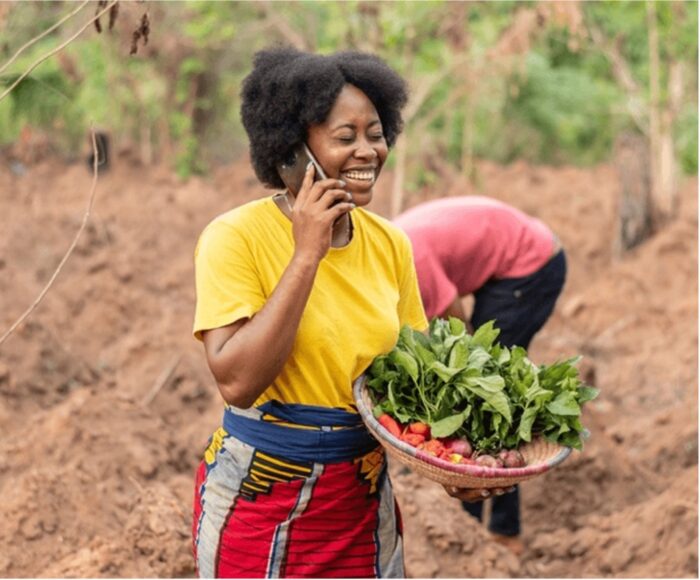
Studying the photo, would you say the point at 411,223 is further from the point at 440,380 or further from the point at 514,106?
the point at 514,106

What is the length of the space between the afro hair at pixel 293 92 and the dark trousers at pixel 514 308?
2.01 metres

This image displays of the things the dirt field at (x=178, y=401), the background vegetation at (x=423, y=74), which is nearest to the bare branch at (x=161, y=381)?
the dirt field at (x=178, y=401)

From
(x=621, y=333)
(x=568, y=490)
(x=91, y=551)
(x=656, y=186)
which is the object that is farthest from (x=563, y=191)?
(x=91, y=551)

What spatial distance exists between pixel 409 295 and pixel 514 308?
71.3 inches

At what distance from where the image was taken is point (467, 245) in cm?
451

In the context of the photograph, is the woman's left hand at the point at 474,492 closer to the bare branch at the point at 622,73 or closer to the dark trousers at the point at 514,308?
the dark trousers at the point at 514,308

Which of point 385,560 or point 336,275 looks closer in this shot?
point 336,275

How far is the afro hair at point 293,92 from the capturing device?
2.65 metres

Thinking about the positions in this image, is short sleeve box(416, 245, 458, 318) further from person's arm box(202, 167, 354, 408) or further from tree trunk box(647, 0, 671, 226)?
tree trunk box(647, 0, 671, 226)

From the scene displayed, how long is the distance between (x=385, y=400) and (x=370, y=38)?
7189 mm

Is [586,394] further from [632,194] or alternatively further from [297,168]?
[632,194]

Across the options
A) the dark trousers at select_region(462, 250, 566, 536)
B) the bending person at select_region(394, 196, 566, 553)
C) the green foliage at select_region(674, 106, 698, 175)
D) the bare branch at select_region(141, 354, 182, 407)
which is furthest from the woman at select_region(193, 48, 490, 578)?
the green foliage at select_region(674, 106, 698, 175)

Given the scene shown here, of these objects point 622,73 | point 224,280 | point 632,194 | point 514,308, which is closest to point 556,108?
point 622,73

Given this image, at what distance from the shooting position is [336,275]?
2723 mm
